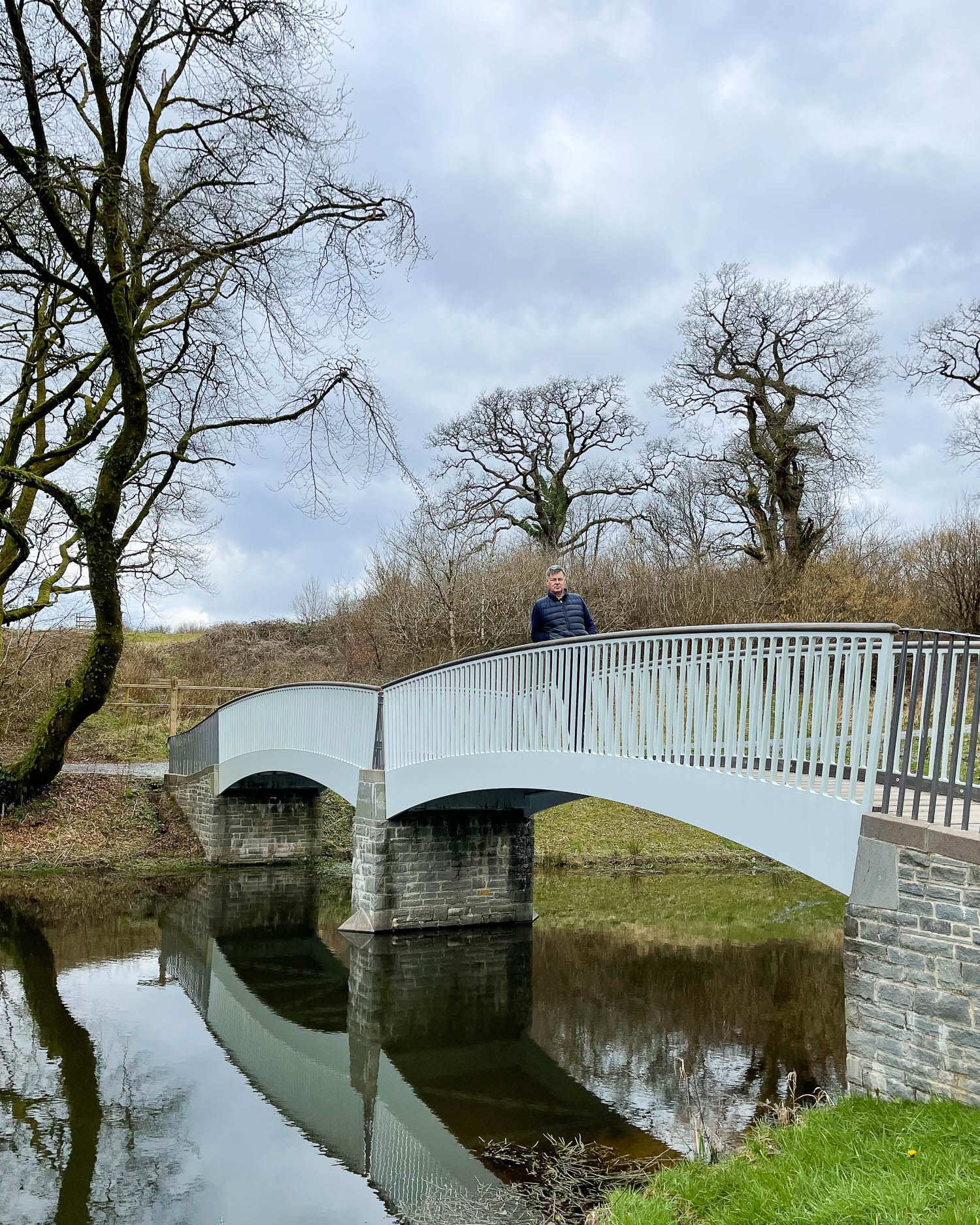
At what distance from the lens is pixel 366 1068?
29.0 feet

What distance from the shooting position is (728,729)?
282 inches

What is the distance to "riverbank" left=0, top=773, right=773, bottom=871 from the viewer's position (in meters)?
17.2

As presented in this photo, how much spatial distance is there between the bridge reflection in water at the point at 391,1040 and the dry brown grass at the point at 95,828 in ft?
9.48

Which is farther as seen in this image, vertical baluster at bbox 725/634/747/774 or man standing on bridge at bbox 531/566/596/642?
man standing on bridge at bbox 531/566/596/642

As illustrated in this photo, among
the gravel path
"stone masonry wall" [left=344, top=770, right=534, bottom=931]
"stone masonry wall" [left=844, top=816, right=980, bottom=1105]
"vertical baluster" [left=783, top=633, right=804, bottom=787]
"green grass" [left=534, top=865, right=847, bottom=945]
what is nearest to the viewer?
"stone masonry wall" [left=844, top=816, right=980, bottom=1105]

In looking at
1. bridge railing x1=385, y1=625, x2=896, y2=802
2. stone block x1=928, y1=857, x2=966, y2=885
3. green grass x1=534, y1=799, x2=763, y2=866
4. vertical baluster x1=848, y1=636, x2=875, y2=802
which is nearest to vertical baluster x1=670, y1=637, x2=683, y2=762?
bridge railing x1=385, y1=625, x2=896, y2=802

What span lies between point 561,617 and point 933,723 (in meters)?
4.58

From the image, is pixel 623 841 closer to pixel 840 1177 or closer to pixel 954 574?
pixel 954 574

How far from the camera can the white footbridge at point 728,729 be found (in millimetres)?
5871

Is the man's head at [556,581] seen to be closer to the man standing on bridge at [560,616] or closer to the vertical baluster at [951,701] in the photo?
the man standing on bridge at [560,616]

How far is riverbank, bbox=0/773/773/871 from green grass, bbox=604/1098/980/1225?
40.9ft

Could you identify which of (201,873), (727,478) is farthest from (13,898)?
(727,478)

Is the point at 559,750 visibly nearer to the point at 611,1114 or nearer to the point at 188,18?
the point at 611,1114

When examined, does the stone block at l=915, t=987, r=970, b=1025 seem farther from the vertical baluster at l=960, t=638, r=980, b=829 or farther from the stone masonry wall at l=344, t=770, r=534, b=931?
the stone masonry wall at l=344, t=770, r=534, b=931
